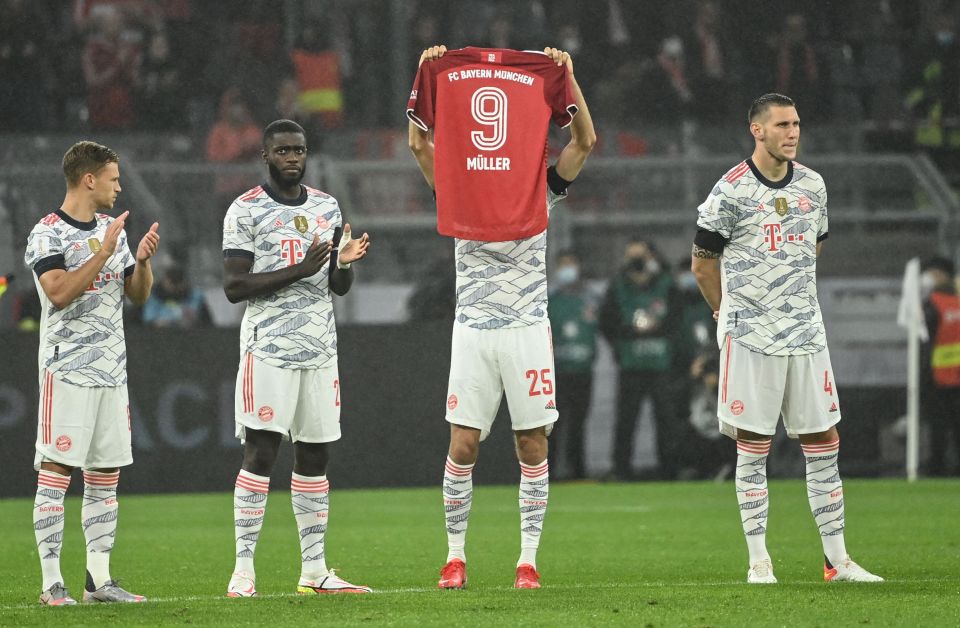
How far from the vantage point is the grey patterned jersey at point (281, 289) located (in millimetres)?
7078

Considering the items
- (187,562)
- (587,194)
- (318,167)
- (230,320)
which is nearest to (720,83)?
(587,194)

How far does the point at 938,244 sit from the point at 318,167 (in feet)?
22.3

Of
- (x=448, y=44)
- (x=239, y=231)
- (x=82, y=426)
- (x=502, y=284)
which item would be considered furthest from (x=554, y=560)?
(x=448, y=44)

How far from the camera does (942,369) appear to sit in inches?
622

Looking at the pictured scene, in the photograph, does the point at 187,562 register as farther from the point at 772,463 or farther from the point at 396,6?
the point at 396,6

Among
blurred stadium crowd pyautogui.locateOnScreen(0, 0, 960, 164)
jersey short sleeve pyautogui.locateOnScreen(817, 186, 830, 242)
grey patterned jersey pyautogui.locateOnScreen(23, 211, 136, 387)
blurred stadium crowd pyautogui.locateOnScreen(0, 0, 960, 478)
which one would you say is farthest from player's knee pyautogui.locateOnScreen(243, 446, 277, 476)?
blurred stadium crowd pyautogui.locateOnScreen(0, 0, 960, 164)

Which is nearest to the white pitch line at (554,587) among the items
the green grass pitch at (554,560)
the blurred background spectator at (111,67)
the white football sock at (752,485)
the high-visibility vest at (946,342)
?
the green grass pitch at (554,560)

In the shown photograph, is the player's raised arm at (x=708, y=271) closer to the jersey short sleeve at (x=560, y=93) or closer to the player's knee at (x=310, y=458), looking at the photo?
the jersey short sleeve at (x=560, y=93)

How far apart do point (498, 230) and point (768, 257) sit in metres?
1.29

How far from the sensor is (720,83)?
20328 mm

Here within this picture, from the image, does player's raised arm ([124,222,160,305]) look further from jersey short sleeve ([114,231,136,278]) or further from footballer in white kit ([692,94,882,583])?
footballer in white kit ([692,94,882,583])

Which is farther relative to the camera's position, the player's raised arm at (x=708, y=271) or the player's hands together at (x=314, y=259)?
the player's raised arm at (x=708, y=271)

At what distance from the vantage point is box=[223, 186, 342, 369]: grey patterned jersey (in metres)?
7.08

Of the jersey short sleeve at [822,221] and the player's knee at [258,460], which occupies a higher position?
the jersey short sleeve at [822,221]
